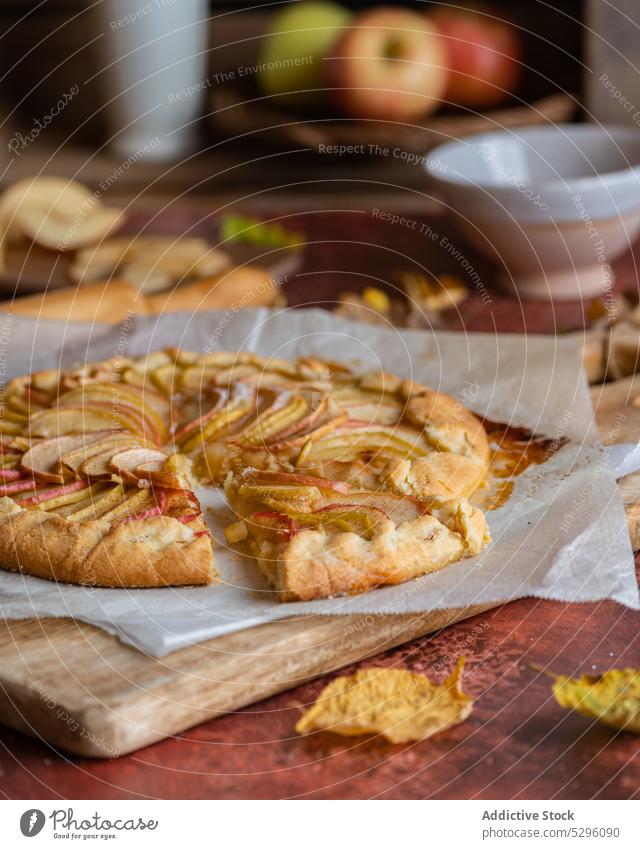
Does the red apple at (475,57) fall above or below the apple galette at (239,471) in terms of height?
above

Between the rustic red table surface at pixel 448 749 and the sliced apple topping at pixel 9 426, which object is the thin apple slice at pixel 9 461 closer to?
the sliced apple topping at pixel 9 426

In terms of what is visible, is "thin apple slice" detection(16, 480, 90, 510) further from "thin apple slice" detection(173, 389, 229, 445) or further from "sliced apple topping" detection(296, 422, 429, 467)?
"sliced apple topping" detection(296, 422, 429, 467)

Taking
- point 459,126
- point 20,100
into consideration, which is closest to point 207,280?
point 459,126

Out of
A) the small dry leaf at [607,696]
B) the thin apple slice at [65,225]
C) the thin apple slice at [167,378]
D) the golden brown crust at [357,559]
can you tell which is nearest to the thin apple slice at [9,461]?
the thin apple slice at [167,378]

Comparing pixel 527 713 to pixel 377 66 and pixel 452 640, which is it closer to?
pixel 452 640

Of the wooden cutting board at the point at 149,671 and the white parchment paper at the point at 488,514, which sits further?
the white parchment paper at the point at 488,514

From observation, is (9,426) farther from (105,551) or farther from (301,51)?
(301,51)

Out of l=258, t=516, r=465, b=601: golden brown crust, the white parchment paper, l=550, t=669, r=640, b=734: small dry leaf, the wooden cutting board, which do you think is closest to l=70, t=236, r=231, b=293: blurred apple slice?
the white parchment paper
